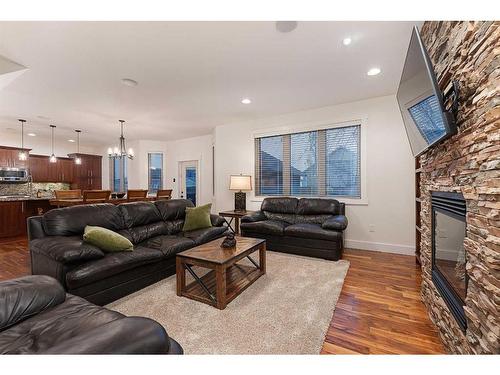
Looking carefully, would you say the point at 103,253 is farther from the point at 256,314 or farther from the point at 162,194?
the point at 162,194

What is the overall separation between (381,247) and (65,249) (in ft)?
14.4

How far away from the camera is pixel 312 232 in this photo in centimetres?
346

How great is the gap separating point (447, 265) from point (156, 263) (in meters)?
2.78

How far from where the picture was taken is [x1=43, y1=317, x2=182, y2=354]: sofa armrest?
715 mm

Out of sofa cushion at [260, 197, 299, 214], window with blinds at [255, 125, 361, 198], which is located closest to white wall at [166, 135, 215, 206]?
window with blinds at [255, 125, 361, 198]

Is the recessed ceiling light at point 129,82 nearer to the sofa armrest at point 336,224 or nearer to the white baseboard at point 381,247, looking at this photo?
the sofa armrest at point 336,224

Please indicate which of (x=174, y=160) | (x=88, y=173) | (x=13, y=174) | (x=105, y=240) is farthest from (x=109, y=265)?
(x=88, y=173)

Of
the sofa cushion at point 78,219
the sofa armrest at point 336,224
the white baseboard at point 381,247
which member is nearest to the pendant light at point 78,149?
the sofa cushion at point 78,219

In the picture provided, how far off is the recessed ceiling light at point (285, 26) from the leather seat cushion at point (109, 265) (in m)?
2.67

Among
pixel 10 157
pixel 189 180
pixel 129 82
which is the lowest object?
pixel 189 180

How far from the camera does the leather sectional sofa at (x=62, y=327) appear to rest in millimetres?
742
